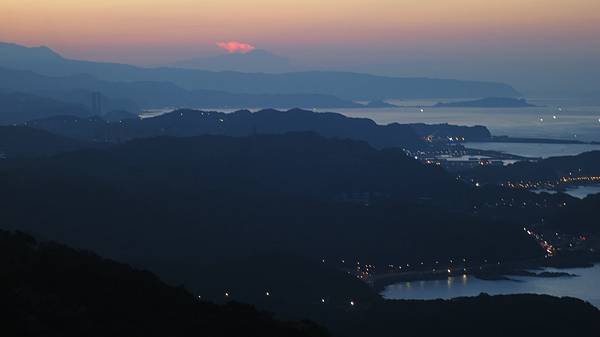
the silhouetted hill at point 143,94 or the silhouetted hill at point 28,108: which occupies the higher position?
the silhouetted hill at point 143,94

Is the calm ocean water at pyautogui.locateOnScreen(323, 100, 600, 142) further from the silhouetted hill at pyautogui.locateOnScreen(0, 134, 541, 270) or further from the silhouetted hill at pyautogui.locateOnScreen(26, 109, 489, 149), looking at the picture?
the silhouetted hill at pyautogui.locateOnScreen(0, 134, 541, 270)

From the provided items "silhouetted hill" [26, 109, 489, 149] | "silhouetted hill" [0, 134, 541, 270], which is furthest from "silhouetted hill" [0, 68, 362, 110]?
"silhouetted hill" [0, 134, 541, 270]

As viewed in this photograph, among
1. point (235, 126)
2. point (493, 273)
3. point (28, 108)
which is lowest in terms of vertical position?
point (493, 273)

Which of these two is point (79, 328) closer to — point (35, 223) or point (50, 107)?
point (35, 223)

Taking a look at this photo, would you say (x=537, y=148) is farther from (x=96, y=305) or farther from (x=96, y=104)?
(x=96, y=305)

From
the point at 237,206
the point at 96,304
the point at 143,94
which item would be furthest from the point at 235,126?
the point at 143,94

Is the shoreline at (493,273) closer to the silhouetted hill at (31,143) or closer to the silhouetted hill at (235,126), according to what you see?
the silhouetted hill at (31,143)

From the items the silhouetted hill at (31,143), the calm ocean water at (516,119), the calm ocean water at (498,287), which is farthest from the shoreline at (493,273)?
the calm ocean water at (516,119)
